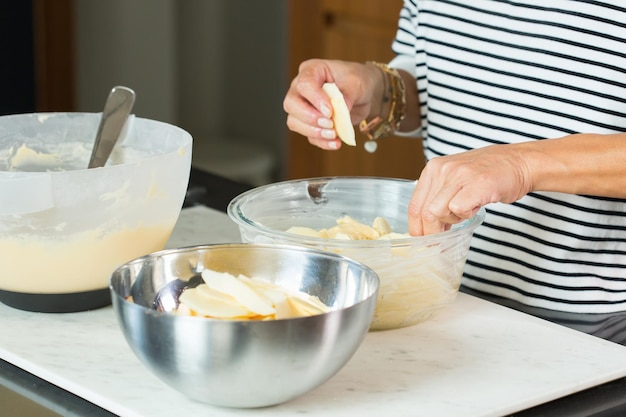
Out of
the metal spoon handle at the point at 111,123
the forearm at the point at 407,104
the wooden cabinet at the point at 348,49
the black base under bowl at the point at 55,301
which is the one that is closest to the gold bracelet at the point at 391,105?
the forearm at the point at 407,104

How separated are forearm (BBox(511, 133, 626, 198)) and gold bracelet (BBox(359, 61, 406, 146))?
0.45 metres

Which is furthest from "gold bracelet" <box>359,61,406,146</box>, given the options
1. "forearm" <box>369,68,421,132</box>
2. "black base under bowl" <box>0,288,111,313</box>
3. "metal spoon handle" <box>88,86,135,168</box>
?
"black base under bowl" <box>0,288,111,313</box>

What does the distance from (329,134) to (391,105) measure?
0.31 metres

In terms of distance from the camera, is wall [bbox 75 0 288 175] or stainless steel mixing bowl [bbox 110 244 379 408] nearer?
stainless steel mixing bowl [bbox 110 244 379 408]

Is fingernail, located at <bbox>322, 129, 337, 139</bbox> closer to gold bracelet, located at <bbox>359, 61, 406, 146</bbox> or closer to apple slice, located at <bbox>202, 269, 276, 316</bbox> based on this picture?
gold bracelet, located at <bbox>359, 61, 406, 146</bbox>

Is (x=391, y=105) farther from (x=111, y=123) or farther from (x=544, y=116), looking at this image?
(x=111, y=123)

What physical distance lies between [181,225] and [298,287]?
505 mm

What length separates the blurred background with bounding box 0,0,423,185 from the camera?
4078 millimetres

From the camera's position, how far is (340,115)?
4.65 ft

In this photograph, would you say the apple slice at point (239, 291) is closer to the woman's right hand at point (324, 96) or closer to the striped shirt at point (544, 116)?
the woman's right hand at point (324, 96)

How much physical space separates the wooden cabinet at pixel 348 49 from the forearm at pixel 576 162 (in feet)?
7.62

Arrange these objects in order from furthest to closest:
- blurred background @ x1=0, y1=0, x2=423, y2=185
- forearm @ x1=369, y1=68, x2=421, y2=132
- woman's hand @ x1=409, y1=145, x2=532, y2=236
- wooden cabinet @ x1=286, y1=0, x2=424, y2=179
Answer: blurred background @ x1=0, y1=0, x2=423, y2=185 → wooden cabinet @ x1=286, y1=0, x2=424, y2=179 → forearm @ x1=369, y1=68, x2=421, y2=132 → woman's hand @ x1=409, y1=145, x2=532, y2=236

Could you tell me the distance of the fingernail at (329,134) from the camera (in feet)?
4.66

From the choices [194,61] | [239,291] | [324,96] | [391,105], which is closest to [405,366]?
[239,291]
